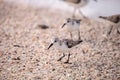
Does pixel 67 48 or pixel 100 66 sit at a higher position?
pixel 67 48

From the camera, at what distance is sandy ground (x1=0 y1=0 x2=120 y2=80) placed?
6.88ft

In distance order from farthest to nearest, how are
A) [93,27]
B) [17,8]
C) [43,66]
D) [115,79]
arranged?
1. [17,8]
2. [93,27]
3. [43,66]
4. [115,79]

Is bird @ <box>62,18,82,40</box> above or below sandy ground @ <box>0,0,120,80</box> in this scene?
above

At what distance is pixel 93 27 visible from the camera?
282 centimetres

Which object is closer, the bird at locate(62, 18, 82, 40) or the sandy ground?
the sandy ground

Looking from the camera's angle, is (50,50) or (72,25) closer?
(50,50)

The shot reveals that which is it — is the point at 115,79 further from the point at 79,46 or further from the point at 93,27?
the point at 93,27

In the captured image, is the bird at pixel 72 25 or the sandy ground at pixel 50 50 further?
the bird at pixel 72 25

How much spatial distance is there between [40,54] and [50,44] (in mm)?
185

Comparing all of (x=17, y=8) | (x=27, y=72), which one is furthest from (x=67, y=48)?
(x=17, y=8)

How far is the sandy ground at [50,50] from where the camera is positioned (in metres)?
2.10

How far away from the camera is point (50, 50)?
7.90 ft

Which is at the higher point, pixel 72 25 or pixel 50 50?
pixel 72 25

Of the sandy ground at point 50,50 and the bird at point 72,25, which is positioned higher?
the bird at point 72,25
